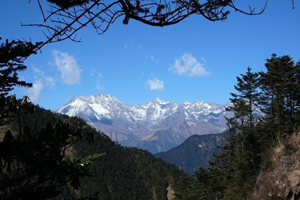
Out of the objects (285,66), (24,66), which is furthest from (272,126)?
(24,66)

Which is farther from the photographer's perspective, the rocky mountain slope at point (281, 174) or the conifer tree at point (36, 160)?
the rocky mountain slope at point (281, 174)

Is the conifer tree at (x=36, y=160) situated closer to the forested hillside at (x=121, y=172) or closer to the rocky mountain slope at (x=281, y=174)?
the rocky mountain slope at (x=281, y=174)

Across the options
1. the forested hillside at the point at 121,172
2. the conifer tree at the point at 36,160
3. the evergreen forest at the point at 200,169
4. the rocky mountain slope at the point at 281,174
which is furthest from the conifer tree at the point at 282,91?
the forested hillside at the point at 121,172

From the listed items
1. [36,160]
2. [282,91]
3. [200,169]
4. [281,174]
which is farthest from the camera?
[200,169]

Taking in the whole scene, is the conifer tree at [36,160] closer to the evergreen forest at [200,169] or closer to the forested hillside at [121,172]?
the evergreen forest at [200,169]

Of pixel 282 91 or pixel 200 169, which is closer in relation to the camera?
pixel 282 91

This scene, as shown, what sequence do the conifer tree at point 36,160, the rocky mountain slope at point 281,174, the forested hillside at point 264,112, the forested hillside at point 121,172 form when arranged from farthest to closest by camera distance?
the forested hillside at point 121,172 < the forested hillside at point 264,112 < the rocky mountain slope at point 281,174 < the conifer tree at point 36,160

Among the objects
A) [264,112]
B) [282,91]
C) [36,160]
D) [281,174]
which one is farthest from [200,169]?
[36,160]

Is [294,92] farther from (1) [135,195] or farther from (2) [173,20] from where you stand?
(1) [135,195]

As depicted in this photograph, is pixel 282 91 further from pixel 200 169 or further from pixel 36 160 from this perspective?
pixel 36 160

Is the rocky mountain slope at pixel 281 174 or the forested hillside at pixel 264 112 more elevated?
the forested hillside at pixel 264 112

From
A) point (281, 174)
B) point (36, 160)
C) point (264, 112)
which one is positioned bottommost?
point (281, 174)

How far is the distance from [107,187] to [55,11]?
6632 inches

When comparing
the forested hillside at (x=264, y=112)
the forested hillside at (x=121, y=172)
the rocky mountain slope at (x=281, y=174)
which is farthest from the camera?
the forested hillside at (x=121, y=172)
